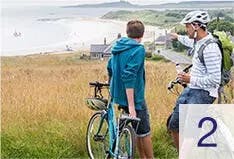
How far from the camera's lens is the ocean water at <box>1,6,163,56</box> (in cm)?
965

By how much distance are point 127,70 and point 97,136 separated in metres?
1.02

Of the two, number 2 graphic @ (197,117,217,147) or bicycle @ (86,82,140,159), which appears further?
number 2 graphic @ (197,117,217,147)

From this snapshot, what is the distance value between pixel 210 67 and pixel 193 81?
209 mm

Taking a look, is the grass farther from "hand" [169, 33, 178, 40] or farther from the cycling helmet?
"hand" [169, 33, 178, 40]

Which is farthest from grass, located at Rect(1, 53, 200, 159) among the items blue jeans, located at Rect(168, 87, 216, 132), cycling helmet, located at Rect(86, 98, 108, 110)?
blue jeans, located at Rect(168, 87, 216, 132)

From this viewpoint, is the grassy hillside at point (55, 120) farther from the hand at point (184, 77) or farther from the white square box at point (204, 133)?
the hand at point (184, 77)

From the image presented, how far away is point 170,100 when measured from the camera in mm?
6645

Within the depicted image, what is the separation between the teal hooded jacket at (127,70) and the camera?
170 inches

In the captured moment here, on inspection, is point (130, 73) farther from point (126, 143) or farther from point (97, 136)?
point (97, 136)

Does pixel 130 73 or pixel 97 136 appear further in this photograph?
pixel 97 136

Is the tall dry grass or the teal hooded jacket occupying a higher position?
the teal hooded jacket

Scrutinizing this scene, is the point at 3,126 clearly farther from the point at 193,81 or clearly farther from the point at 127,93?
the point at 193,81

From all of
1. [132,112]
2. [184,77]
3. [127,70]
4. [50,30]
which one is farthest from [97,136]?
[50,30]

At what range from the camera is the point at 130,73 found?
428cm
